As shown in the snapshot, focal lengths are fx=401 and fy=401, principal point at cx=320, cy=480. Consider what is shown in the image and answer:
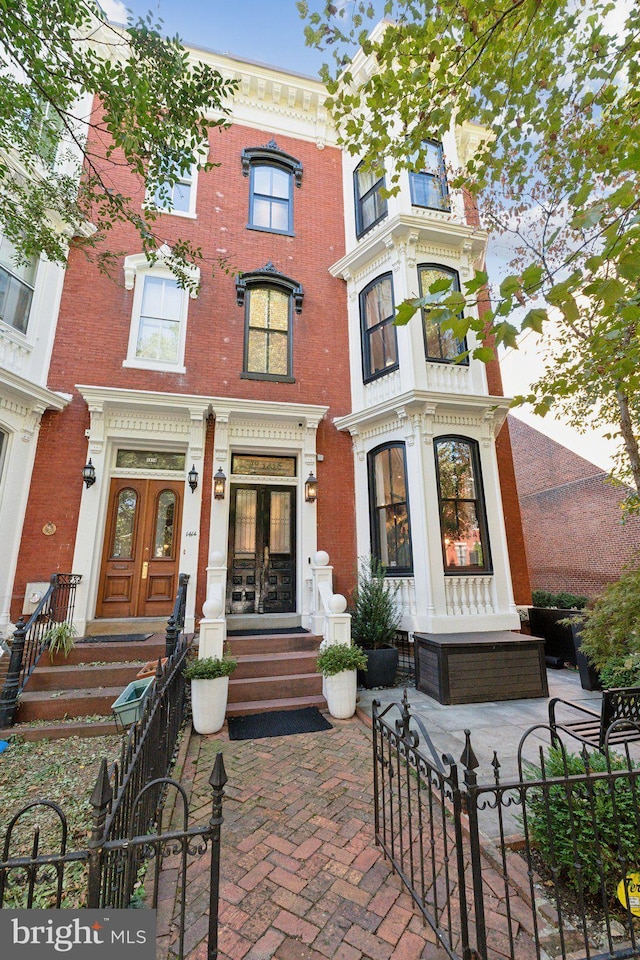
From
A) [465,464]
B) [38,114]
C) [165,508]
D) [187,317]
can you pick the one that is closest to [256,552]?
[165,508]

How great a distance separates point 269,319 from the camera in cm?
899

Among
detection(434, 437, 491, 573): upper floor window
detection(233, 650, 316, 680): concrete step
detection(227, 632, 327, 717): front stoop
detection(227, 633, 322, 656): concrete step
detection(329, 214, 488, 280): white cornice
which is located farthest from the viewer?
→ detection(329, 214, 488, 280): white cornice

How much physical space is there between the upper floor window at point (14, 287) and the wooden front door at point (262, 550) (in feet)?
16.1

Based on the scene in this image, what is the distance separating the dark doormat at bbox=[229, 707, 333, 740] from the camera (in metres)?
4.77

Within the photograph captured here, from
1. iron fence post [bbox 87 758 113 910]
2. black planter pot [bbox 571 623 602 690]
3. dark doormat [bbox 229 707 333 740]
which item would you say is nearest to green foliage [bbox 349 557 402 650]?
dark doormat [bbox 229 707 333 740]

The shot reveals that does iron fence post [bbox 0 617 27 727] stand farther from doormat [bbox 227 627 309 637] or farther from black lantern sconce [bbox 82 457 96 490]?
doormat [bbox 227 627 309 637]

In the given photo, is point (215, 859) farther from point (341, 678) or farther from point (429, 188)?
point (429, 188)

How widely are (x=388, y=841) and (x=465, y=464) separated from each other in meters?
6.17

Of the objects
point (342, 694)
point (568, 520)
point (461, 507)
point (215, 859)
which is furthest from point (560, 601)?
point (215, 859)

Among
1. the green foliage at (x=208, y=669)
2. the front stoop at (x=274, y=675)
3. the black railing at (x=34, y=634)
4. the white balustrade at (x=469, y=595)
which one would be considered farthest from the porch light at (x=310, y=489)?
the black railing at (x=34, y=634)

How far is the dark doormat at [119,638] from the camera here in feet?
20.3

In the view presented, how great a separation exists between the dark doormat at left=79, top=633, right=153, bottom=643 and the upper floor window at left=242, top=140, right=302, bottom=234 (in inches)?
356

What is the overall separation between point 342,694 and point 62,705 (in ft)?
11.4
